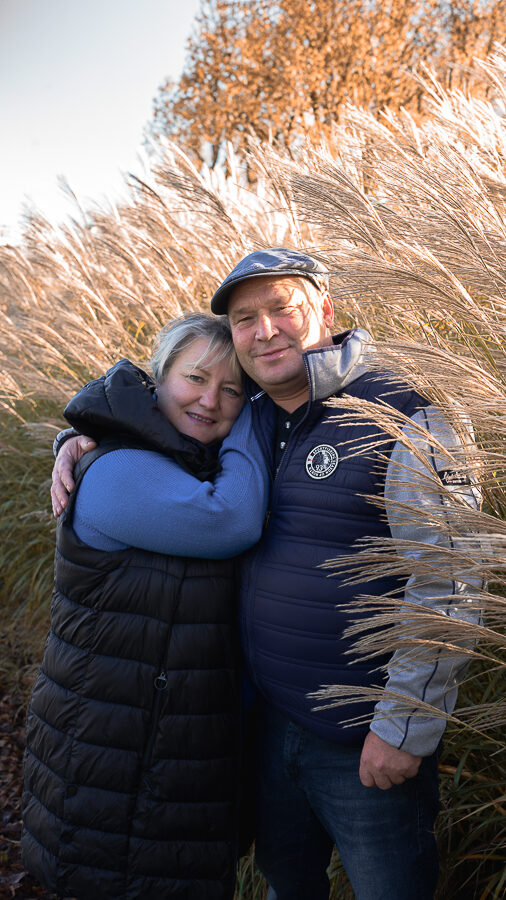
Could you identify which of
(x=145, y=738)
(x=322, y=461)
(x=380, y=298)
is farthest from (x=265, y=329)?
(x=145, y=738)

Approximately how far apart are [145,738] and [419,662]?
789mm

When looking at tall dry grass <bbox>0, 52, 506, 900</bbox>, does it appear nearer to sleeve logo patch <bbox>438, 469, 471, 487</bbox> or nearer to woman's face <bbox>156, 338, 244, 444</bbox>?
sleeve logo patch <bbox>438, 469, 471, 487</bbox>

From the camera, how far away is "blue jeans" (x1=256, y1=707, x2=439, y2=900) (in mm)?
1726

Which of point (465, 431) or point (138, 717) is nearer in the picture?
point (465, 431)

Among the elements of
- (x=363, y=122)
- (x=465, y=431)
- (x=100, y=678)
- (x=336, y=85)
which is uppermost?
(x=363, y=122)

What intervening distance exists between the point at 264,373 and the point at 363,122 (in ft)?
5.18

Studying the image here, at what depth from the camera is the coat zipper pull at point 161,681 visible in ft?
Result: 6.14

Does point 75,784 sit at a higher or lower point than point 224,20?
lower

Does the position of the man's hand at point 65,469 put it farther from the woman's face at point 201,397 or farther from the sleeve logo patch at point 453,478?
the sleeve logo patch at point 453,478

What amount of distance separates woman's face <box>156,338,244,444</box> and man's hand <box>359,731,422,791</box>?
39.8 inches

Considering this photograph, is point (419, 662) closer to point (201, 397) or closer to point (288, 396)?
point (288, 396)

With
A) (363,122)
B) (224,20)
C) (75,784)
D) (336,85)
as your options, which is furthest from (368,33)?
(75,784)

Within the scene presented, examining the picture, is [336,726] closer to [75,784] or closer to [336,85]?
[75,784]

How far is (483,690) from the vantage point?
2082 millimetres
